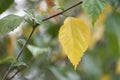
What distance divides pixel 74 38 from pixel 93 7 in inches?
3.6

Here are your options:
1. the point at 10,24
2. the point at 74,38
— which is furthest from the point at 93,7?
the point at 10,24

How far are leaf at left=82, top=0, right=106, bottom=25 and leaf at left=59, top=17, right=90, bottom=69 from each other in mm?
72

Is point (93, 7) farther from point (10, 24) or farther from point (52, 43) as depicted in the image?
point (52, 43)

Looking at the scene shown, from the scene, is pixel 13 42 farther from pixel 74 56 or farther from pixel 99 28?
pixel 74 56

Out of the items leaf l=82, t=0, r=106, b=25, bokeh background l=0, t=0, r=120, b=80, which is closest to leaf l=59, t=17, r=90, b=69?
leaf l=82, t=0, r=106, b=25

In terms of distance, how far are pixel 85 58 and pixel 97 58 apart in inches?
3.8

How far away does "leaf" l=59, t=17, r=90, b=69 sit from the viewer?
3.13 feet

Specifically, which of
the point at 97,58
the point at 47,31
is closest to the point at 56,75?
the point at 47,31

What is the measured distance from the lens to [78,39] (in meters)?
0.98

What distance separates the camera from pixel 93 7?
3.01 ft

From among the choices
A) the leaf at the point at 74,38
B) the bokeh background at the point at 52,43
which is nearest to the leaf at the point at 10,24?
the leaf at the point at 74,38

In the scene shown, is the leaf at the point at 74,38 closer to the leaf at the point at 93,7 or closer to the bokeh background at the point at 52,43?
the leaf at the point at 93,7

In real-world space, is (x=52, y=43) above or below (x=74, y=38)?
below

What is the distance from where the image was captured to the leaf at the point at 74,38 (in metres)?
0.95
